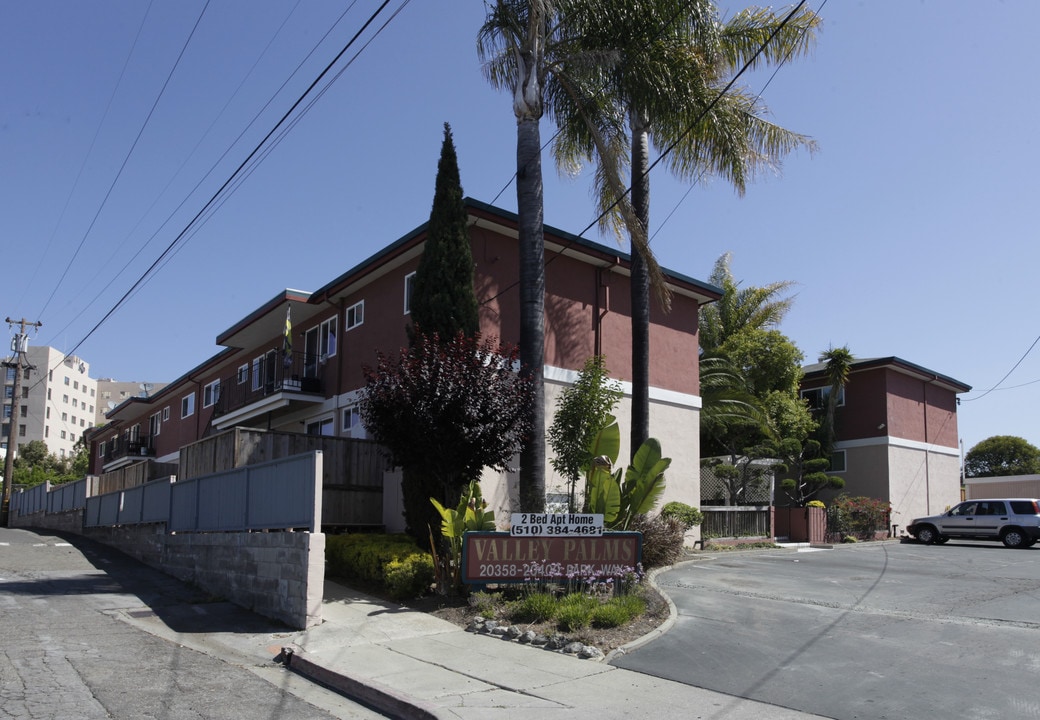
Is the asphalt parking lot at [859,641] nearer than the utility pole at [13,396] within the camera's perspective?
Yes

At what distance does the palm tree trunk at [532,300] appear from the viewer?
15.0 meters

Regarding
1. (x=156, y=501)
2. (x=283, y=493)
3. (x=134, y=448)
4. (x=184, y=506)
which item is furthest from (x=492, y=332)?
(x=134, y=448)

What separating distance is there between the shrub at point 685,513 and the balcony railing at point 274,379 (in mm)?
10120

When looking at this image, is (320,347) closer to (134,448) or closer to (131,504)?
(131,504)

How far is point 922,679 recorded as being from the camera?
26.3 ft

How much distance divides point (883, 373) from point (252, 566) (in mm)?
26499

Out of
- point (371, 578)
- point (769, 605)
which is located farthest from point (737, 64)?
point (371, 578)

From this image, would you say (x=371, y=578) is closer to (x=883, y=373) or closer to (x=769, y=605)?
(x=769, y=605)

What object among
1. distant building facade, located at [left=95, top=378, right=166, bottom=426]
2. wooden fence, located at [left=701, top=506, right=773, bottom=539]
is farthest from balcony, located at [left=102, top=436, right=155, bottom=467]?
distant building facade, located at [left=95, top=378, right=166, bottom=426]

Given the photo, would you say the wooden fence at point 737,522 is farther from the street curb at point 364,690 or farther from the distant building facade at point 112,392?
the distant building facade at point 112,392

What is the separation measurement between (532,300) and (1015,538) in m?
17.9

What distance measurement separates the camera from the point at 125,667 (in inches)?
353

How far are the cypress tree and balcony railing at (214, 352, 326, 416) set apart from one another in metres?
8.01

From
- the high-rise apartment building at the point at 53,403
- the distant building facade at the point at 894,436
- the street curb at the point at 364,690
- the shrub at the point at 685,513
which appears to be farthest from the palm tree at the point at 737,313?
the high-rise apartment building at the point at 53,403
